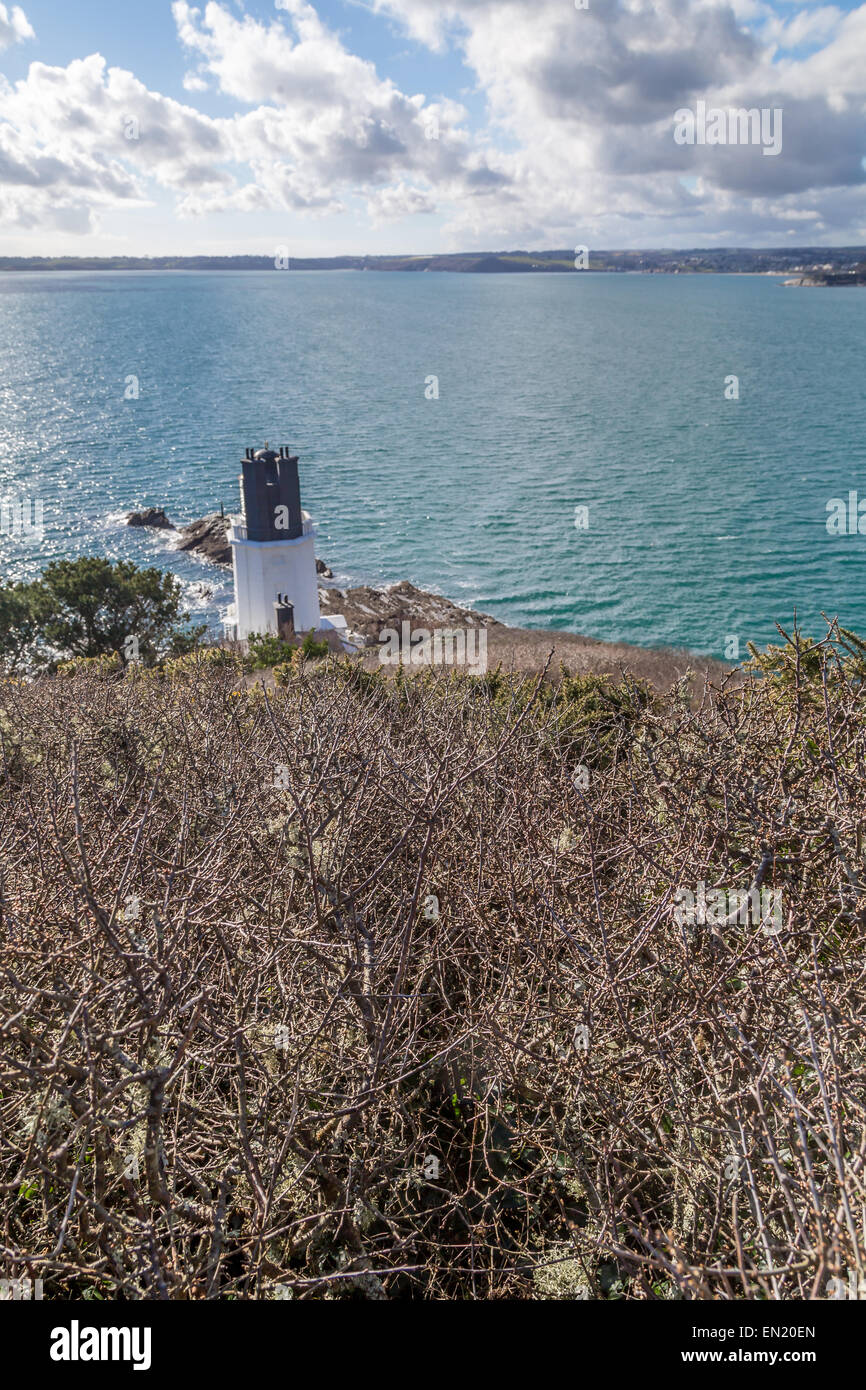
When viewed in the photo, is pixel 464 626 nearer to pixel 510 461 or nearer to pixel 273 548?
pixel 273 548

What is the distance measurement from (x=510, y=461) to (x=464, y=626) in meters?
31.0

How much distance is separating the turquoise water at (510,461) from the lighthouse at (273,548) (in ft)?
32.7

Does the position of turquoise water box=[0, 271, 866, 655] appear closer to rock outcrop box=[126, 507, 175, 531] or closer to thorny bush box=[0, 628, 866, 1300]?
rock outcrop box=[126, 507, 175, 531]

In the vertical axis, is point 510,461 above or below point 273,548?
above

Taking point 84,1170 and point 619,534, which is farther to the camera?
point 619,534

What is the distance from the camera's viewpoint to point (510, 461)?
203 ft

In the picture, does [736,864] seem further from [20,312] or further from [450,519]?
[20,312]

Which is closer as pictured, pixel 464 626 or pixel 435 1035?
pixel 435 1035

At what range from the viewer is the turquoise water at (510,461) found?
39.9m

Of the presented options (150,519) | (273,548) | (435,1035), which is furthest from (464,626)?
(435,1035)

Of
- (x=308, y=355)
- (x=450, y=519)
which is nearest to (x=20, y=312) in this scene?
(x=308, y=355)

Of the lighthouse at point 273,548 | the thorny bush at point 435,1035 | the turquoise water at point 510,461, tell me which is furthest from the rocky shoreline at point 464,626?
the thorny bush at point 435,1035

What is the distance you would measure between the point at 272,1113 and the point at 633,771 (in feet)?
13.9

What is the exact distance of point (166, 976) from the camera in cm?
344
